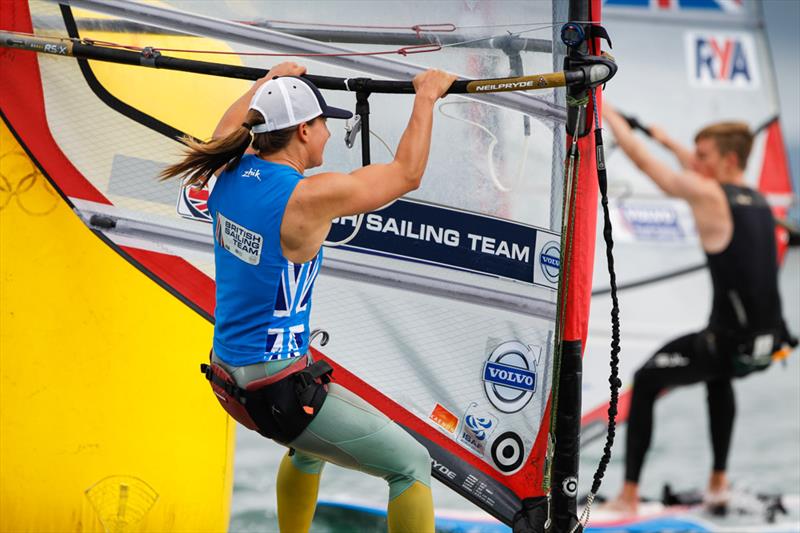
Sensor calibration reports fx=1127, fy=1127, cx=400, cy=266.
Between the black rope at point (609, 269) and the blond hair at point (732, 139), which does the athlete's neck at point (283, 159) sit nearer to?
the black rope at point (609, 269)

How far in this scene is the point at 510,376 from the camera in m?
3.15

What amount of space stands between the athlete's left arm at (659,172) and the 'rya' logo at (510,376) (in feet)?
12.9

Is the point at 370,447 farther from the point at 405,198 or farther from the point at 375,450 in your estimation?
the point at 405,198

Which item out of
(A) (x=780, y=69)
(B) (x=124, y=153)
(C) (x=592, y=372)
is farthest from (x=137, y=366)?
(A) (x=780, y=69)

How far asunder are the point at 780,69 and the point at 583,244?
9573 mm

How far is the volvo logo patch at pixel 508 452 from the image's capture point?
316 centimetres

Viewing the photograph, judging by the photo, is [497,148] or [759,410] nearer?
[497,148]

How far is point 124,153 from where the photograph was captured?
335cm

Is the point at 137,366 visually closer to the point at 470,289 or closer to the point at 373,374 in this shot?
the point at 373,374

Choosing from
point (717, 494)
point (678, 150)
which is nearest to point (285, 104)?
point (717, 494)

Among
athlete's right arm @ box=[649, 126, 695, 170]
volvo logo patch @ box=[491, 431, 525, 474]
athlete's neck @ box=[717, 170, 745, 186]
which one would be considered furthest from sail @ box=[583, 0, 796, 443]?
volvo logo patch @ box=[491, 431, 525, 474]

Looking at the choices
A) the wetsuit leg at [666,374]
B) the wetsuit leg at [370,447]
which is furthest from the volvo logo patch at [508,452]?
the wetsuit leg at [666,374]

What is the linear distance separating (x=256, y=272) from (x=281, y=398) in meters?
0.30

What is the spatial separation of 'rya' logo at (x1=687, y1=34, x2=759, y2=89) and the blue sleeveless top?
19.7ft
